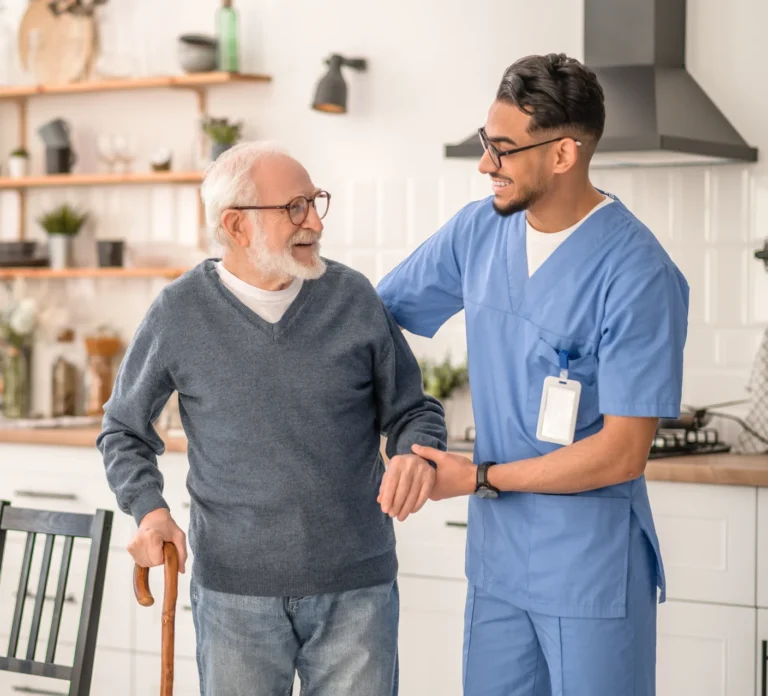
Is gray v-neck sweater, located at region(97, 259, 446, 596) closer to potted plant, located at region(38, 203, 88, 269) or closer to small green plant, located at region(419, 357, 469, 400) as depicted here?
small green plant, located at region(419, 357, 469, 400)

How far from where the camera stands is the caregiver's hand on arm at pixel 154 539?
68.7 inches

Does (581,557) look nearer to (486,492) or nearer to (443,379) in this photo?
(486,492)

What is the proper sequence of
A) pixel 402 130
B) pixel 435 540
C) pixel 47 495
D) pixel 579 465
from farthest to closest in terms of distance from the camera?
1. pixel 402 130
2. pixel 47 495
3. pixel 435 540
4. pixel 579 465

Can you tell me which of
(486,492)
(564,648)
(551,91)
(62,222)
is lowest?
(564,648)

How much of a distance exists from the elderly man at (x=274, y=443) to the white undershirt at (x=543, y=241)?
0.92 feet

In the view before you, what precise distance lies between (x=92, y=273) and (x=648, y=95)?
198 centimetres

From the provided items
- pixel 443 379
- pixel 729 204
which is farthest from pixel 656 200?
pixel 443 379

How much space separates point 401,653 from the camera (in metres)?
3.21

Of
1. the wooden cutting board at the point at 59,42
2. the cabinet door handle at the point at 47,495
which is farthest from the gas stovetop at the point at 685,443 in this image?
the wooden cutting board at the point at 59,42

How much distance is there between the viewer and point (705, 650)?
294 centimetres

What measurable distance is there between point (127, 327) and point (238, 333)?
234 centimetres

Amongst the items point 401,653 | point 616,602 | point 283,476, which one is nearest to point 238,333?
point 283,476

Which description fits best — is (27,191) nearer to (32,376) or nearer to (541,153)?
(32,376)

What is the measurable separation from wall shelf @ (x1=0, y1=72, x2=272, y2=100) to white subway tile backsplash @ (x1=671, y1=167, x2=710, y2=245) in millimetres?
1405
